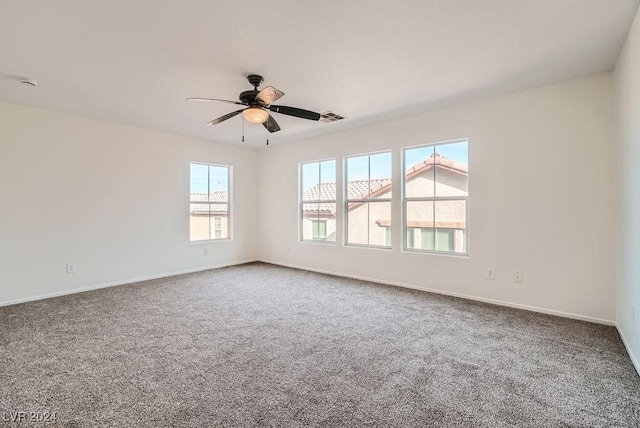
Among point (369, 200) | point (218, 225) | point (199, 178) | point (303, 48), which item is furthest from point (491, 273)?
point (199, 178)

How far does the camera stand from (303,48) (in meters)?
2.63

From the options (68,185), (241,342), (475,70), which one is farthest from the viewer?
(68,185)

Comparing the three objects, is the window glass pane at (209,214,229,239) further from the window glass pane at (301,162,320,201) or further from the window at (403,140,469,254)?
the window at (403,140,469,254)

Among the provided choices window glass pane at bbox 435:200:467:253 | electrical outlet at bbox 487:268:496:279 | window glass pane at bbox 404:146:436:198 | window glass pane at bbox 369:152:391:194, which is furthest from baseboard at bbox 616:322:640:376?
A: window glass pane at bbox 369:152:391:194

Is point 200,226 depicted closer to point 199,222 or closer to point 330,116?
point 199,222

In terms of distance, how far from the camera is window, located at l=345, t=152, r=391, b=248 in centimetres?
491

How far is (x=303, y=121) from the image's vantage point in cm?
473

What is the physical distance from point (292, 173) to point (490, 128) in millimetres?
3614

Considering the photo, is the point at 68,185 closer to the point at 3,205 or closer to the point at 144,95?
the point at 3,205

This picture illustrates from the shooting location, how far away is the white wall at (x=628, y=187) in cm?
223

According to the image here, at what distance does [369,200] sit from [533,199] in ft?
7.51

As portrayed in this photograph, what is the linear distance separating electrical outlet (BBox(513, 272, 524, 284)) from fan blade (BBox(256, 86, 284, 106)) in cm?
337

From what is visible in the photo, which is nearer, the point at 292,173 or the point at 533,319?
the point at 533,319

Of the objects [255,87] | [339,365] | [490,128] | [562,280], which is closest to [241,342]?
[339,365]
